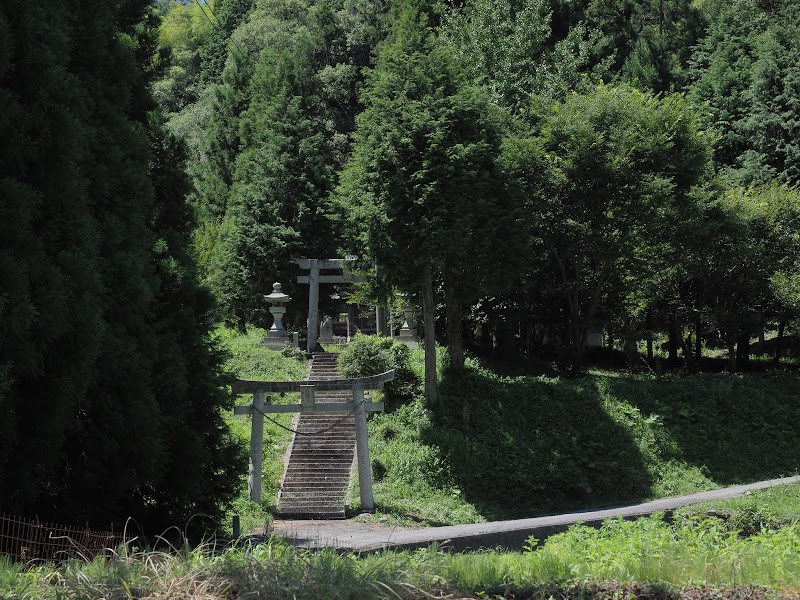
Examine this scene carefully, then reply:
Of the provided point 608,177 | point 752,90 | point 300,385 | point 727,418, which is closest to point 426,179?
point 608,177

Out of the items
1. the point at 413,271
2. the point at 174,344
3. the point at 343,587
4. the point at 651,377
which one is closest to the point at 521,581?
the point at 343,587

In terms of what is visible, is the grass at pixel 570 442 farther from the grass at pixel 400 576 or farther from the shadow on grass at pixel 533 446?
the grass at pixel 400 576

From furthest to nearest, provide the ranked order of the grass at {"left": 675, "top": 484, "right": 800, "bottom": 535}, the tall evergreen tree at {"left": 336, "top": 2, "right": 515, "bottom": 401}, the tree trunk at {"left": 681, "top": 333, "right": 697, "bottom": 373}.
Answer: the tree trunk at {"left": 681, "top": 333, "right": 697, "bottom": 373}, the tall evergreen tree at {"left": 336, "top": 2, "right": 515, "bottom": 401}, the grass at {"left": 675, "top": 484, "right": 800, "bottom": 535}

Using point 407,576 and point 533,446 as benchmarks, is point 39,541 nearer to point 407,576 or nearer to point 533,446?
point 407,576

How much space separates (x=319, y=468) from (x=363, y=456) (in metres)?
2.08

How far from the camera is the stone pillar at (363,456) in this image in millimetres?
18641

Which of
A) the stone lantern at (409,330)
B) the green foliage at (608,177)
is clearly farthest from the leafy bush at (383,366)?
the green foliage at (608,177)

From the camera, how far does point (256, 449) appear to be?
18.6m

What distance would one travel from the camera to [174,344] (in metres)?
12.4

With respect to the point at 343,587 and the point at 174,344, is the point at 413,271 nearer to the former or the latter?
the point at 174,344

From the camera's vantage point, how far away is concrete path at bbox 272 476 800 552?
1261cm

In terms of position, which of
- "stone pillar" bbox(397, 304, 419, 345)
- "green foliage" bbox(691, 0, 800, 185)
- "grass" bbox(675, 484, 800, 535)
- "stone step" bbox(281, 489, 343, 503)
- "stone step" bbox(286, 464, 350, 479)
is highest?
"green foliage" bbox(691, 0, 800, 185)

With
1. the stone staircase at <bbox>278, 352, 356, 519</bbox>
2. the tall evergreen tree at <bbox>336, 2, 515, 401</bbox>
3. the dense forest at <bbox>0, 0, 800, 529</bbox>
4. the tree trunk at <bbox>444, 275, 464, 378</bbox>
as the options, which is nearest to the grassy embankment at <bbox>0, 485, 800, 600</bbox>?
the dense forest at <bbox>0, 0, 800, 529</bbox>

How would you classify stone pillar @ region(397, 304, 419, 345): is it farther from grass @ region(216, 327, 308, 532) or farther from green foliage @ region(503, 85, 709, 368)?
green foliage @ region(503, 85, 709, 368)
